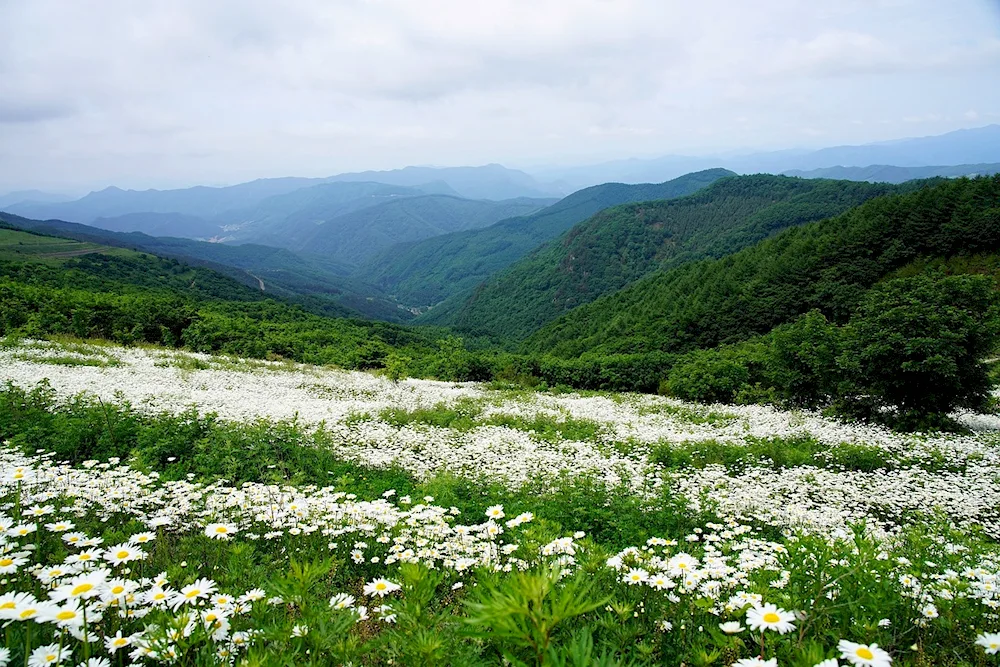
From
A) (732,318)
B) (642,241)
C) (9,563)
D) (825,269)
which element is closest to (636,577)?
(9,563)

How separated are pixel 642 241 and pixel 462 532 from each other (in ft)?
600

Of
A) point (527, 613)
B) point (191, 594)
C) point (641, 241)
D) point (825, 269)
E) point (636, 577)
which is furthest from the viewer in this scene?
point (641, 241)

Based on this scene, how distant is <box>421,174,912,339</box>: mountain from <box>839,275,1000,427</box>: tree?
421 ft

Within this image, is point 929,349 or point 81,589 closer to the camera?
point 81,589

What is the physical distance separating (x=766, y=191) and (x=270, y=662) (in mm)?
215667

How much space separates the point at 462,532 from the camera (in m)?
4.88

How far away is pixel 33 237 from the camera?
429 ft

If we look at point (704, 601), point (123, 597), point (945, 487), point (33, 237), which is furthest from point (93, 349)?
point (33, 237)

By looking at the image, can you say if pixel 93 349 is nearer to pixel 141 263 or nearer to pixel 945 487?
pixel 945 487

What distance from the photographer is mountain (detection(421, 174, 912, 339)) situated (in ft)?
496

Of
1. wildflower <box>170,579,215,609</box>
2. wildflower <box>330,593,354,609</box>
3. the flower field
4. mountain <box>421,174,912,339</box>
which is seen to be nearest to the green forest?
mountain <box>421,174,912,339</box>

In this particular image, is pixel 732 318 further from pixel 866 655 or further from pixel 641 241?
pixel 641 241

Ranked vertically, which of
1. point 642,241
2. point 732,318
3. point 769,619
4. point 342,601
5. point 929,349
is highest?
point 642,241

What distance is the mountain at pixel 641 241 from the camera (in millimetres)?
151125
